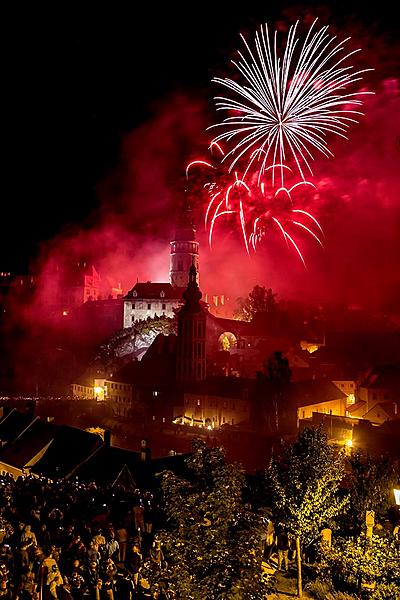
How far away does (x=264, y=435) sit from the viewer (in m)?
51.8

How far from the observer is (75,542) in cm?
1487

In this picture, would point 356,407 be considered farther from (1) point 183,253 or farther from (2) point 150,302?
(1) point 183,253

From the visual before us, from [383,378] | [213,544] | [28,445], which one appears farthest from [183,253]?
[213,544]

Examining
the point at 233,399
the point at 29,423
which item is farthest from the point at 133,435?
the point at 29,423

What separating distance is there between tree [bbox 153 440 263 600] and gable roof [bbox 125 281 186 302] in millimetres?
84737

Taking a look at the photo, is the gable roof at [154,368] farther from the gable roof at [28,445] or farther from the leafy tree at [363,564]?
the leafy tree at [363,564]

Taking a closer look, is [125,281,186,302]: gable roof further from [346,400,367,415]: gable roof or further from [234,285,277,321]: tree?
[346,400,367,415]: gable roof

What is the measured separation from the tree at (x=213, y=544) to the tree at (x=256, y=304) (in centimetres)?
9166

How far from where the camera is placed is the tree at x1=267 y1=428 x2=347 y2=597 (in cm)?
1517

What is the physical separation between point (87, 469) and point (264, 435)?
27685 mm

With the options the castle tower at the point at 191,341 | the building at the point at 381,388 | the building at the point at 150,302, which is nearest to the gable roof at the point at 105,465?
the building at the point at 381,388

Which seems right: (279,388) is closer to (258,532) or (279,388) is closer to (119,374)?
(119,374)

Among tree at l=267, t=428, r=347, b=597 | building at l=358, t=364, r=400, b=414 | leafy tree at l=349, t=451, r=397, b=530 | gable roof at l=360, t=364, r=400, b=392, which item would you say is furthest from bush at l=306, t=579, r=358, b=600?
gable roof at l=360, t=364, r=400, b=392

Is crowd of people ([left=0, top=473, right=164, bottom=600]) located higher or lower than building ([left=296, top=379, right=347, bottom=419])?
lower
